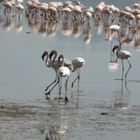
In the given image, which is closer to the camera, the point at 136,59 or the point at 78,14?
the point at 136,59

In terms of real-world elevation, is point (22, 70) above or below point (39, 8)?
below

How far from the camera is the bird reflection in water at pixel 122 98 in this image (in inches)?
545

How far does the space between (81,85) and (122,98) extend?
1.42 meters

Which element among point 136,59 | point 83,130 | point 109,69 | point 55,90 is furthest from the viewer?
point 136,59

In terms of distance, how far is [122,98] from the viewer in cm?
1479

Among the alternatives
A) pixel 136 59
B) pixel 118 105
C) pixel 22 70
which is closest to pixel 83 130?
pixel 118 105

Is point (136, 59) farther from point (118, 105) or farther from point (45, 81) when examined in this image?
point (118, 105)

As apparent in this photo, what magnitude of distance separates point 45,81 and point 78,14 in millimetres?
17495

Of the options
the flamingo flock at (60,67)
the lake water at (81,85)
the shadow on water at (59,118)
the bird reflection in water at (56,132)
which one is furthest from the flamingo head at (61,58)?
the bird reflection in water at (56,132)

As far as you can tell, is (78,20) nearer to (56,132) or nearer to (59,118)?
(59,118)

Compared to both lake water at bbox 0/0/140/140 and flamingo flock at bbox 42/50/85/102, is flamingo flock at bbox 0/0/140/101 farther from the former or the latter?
flamingo flock at bbox 42/50/85/102

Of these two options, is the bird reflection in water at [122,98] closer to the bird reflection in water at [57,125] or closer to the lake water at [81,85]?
the lake water at [81,85]

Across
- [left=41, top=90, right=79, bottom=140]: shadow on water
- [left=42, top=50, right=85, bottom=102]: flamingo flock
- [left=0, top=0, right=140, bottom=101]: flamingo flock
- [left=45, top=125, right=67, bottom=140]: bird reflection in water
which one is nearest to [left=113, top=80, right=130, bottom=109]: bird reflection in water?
[left=41, top=90, right=79, bottom=140]: shadow on water

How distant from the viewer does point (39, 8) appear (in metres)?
33.8
